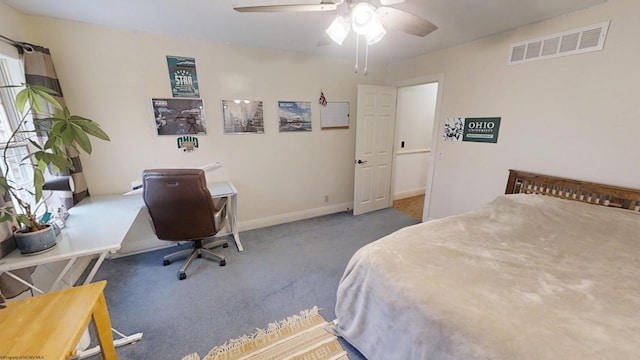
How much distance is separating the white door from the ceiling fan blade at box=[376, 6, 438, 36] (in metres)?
1.85

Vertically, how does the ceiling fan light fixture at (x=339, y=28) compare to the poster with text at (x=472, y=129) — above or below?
above

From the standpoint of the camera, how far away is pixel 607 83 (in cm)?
189

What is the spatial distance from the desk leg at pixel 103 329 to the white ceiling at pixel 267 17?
6.88 feet

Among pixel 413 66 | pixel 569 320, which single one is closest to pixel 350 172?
pixel 413 66

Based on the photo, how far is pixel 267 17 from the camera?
2076 mm

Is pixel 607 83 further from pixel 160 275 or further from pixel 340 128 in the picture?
pixel 160 275

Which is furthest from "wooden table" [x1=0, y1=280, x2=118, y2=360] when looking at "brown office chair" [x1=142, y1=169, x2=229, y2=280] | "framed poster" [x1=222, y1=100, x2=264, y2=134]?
"framed poster" [x1=222, y1=100, x2=264, y2=134]

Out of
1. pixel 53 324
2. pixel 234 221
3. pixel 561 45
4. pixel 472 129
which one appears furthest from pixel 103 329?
pixel 561 45

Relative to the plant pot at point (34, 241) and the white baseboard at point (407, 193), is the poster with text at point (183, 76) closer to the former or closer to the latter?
the plant pot at point (34, 241)

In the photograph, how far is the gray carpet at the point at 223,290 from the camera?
5.64 ft

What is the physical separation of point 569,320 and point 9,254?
2794mm

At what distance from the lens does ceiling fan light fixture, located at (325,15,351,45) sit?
1548 mm

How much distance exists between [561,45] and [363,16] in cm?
196

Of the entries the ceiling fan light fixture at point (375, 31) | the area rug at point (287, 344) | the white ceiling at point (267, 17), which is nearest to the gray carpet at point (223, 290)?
the area rug at point (287, 344)
